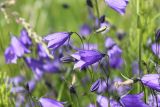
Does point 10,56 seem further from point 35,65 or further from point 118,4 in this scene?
point 118,4

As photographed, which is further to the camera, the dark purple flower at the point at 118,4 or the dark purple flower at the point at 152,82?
the dark purple flower at the point at 118,4

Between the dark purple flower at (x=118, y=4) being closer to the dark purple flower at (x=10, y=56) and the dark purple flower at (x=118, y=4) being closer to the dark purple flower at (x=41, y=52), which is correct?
the dark purple flower at (x=10, y=56)

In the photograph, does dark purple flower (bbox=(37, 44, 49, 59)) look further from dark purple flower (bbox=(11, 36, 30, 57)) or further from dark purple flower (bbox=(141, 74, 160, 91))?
dark purple flower (bbox=(141, 74, 160, 91))

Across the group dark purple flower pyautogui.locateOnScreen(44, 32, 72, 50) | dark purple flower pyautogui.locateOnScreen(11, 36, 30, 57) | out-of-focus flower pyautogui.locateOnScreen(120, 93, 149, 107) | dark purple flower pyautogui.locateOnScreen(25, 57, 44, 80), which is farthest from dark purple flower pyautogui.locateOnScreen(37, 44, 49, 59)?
out-of-focus flower pyautogui.locateOnScreen(120, 93, 149, 107)

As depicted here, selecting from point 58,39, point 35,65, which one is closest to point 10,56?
point 35,65

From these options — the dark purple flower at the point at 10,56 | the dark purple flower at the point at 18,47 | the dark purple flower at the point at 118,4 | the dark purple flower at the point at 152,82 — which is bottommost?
the dark purple flower at the point at 10,56

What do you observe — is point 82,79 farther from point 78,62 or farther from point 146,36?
point 78,62

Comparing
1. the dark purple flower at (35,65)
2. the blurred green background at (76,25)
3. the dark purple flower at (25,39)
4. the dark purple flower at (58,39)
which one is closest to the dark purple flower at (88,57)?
the dark purple flower at (58,39)

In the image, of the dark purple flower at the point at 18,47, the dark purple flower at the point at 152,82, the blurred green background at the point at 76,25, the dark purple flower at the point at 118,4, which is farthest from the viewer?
the blurred green background at the point at 76,25
